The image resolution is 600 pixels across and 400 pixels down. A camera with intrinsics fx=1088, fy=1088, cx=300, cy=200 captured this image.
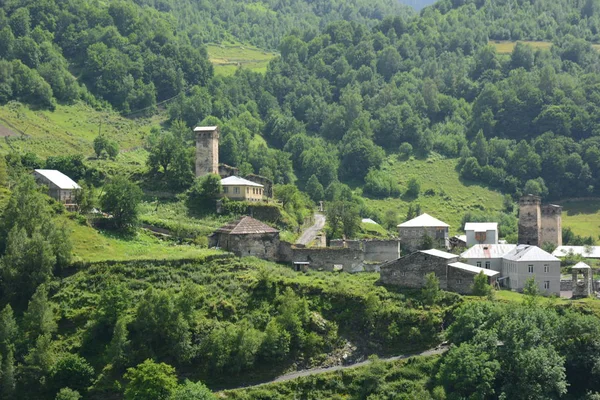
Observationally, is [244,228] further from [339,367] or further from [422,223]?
[422,223]

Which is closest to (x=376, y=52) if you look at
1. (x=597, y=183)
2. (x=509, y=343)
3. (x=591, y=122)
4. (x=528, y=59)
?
(x=528, y=59)

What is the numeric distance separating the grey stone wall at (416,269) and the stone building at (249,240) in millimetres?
9439

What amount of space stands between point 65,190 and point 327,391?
3270cm

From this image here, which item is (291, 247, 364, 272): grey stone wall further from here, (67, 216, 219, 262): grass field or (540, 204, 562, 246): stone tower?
(540, 204, 562, 246): stone tower

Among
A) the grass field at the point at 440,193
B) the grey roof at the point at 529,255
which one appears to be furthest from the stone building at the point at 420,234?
the grass field at the point at 440,193

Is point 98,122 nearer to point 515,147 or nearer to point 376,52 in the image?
point 515,147

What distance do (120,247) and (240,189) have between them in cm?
1675

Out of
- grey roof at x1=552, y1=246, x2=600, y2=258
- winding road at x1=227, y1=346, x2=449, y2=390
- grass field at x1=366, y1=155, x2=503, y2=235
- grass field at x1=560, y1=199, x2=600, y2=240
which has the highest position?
winding road at x1=227, y1=346, x2=449, y2=390

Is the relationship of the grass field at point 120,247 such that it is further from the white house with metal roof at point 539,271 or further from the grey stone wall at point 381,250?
the white house with metal roof at point 539,271

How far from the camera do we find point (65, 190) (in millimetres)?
90375

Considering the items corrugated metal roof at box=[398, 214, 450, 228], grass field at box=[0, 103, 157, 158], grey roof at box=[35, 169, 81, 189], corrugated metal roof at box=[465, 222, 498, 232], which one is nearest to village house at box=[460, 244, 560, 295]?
corrugated metal roof at box=[398, 214, 450, 228]

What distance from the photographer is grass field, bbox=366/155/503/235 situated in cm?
12825

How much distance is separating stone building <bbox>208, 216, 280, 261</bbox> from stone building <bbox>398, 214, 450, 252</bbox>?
14844 mm

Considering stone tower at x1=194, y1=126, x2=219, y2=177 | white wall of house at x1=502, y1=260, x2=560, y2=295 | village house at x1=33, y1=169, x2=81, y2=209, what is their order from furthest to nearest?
stone tower at x1=194, y1=126, x2=219, y2=177, village house at x1=33, y1=169, x2=81, y2=209, white wall of house at x1=502, y1=260, x2=560, y2=295
